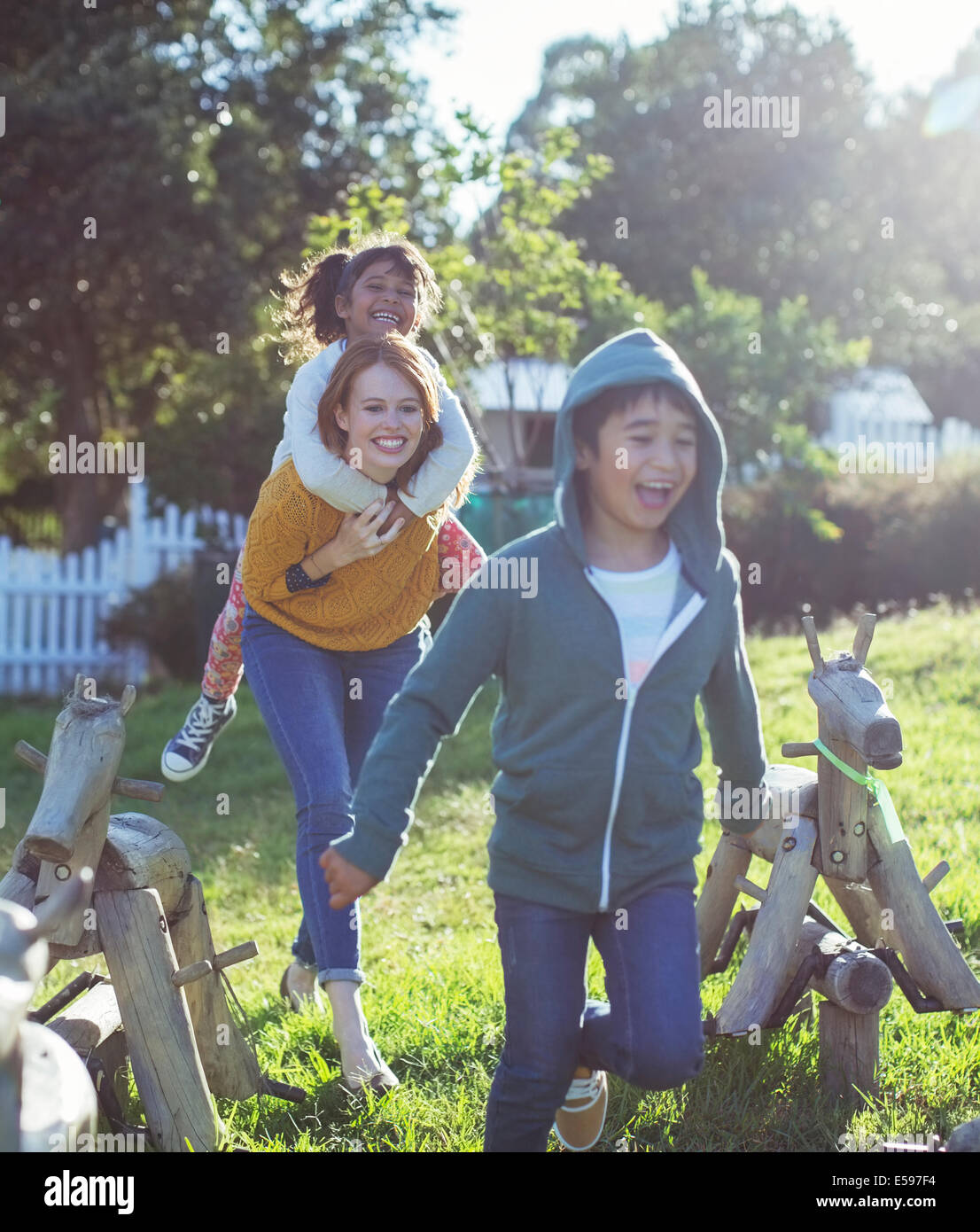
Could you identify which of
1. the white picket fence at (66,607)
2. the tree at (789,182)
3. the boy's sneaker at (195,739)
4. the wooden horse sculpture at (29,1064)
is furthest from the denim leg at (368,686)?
the tree at (789,182)

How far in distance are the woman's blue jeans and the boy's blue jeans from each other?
0.75 m

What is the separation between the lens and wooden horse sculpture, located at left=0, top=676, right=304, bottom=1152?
272 centimetres

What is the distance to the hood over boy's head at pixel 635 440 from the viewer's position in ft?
8.11

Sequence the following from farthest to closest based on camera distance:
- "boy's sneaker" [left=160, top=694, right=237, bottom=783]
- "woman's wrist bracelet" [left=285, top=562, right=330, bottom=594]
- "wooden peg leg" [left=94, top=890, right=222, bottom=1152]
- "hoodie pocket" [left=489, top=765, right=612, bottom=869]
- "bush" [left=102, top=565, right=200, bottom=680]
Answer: "bush" [left=102, top=565, right=200, bottom=680] → "boy's sneaker" [left=160, top=694, right=237, bottom=783] → "woman's wrist bracelet" [left=285, top=562, right=330, bottom=594] → "wooden peg leg" [left=94, top=890, right=222, bottom=1152] → "hoodie pocket" [left=489, top=765, right=612, bottom=869]

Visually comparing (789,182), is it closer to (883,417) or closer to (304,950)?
(883,417)

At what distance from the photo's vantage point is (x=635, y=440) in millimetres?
2488

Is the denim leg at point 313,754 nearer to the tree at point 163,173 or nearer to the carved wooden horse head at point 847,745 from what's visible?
the carved wooden horse head at point 847,745

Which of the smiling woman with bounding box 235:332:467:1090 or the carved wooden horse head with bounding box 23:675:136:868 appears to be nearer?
the carved wooden horse head with bounding box 23:675:136:868

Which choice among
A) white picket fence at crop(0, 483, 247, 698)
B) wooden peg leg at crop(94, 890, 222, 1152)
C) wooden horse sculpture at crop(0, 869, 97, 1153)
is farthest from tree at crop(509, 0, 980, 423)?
wooden horse sculpture at crop(0, 869, 97, 1153)

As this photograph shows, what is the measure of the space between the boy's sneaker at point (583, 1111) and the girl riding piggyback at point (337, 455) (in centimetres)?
137

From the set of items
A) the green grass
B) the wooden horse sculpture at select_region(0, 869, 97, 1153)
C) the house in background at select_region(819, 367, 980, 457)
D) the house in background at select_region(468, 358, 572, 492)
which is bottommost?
the green grass

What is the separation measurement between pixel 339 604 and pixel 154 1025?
1137mm

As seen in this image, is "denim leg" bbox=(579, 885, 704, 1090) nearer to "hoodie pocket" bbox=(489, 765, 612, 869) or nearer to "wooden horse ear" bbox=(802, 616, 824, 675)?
"hoodie pocket" bbox=(489, 765, 612, 869)
